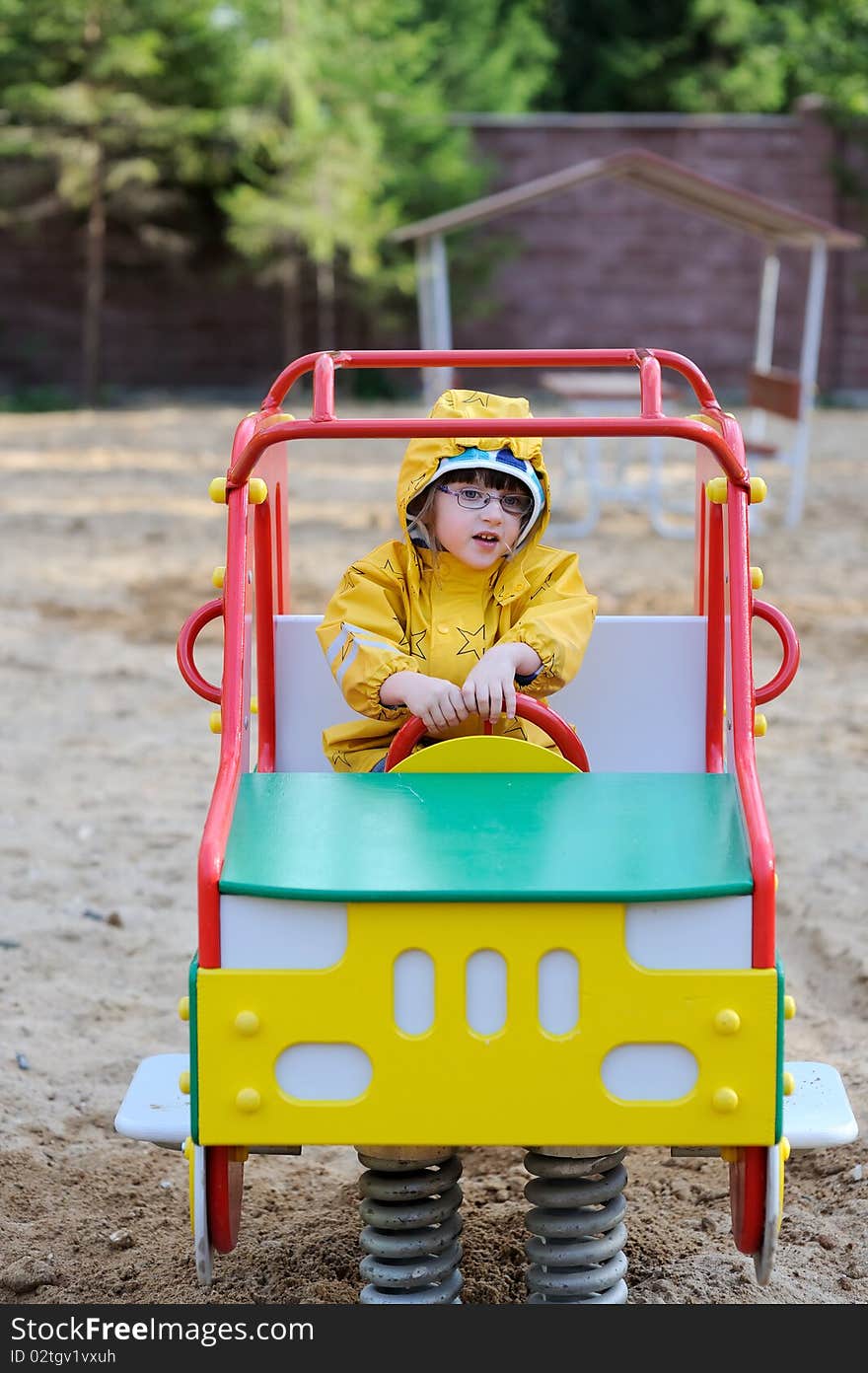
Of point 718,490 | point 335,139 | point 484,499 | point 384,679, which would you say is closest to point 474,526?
point 484,499

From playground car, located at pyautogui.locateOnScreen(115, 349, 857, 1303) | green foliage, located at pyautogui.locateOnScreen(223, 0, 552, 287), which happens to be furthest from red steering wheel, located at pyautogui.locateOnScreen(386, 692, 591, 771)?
green foliage, located at pyautogui.locateOnScreen(223, 0, 552, 287)

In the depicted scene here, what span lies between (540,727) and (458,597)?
0.33 meters

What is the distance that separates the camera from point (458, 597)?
2.52m

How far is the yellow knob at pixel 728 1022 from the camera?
5.55 ft

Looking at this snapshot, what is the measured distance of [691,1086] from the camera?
171 centimetres

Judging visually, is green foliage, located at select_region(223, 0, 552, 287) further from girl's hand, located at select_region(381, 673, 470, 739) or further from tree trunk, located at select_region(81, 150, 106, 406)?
girl's hand, located at select_region(381, 673, 470, 739)

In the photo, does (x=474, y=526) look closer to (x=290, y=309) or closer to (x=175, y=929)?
(x=175, y=929)

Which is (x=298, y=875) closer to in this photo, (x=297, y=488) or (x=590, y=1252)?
(x=590, y=1252)

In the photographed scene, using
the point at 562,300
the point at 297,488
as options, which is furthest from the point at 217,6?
the point at 297,488

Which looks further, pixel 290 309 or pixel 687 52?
pixel 687 52

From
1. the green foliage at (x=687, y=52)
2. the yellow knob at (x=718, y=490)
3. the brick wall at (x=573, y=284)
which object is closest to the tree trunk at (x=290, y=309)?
the brick wall at (x=573, y=284)

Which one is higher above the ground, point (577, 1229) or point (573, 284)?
point (573, 284)

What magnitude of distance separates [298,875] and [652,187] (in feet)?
24.9

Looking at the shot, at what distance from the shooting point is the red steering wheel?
2216 millimetres
